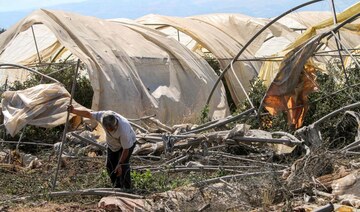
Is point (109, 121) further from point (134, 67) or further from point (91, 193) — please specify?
point (134, 67)

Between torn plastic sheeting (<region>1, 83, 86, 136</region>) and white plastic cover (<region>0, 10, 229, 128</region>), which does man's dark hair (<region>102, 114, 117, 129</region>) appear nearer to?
torn plastic sheeting (<region>1, 83, 86, 136</region>)

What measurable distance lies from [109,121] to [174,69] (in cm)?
857

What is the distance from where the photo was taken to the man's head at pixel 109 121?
332 inches

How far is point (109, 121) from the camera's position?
843 centimetres

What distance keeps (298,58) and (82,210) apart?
454cm

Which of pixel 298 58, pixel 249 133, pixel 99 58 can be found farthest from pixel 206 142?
pixel 99 58

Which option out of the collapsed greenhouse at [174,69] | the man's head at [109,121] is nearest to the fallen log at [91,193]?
the man's head at [109,121]

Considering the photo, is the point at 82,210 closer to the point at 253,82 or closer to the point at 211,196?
the point at 211,196

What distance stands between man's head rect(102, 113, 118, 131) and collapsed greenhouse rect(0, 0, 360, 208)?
2.09 meters

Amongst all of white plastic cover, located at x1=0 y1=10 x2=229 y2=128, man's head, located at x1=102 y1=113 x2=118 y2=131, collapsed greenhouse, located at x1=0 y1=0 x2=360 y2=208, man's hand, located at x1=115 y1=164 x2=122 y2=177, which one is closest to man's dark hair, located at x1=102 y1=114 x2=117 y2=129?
man's head, located at x1=102 y1=113 x2=118 y2=131

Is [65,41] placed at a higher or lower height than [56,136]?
higher

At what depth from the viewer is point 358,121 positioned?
10.6 metres

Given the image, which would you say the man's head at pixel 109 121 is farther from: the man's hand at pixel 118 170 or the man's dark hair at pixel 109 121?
the man's hand at pixel 118 170

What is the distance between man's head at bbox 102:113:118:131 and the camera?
27.6 feet
